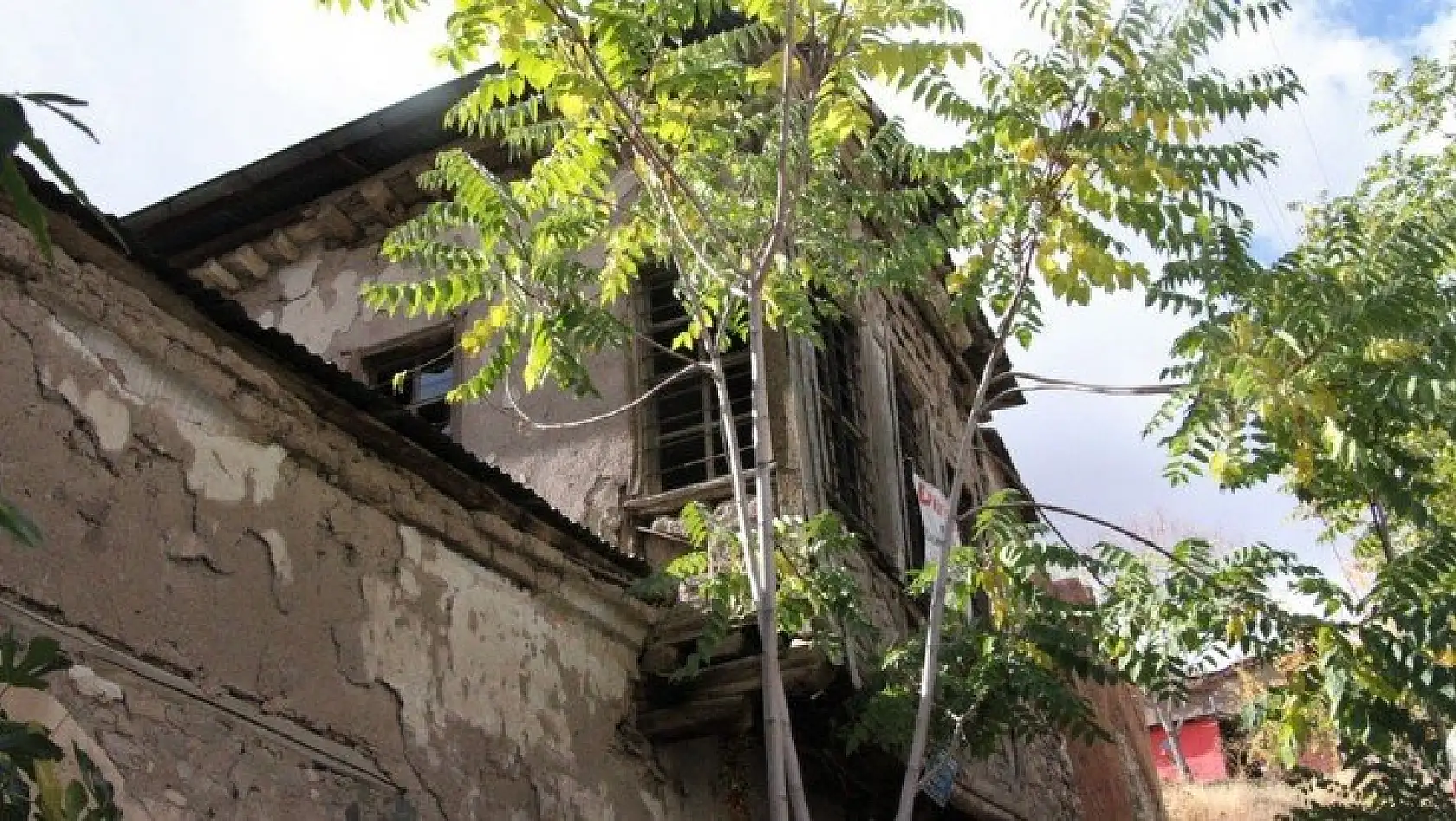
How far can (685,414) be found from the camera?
789cm

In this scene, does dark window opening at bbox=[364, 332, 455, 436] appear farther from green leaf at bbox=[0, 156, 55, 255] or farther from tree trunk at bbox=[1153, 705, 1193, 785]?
tree trunk at bbox=[1153, 705, 1193, 785]

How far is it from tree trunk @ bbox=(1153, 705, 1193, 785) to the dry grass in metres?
2.77

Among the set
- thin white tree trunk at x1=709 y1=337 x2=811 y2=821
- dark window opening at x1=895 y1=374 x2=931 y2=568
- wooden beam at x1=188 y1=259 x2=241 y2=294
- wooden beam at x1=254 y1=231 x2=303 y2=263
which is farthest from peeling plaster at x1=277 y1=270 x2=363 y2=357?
thin white tree trunk at x1=709 y1=337 x2=811 y2=821

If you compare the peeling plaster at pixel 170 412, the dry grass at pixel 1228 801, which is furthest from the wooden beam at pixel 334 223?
the dry grass at pixel 1228 801

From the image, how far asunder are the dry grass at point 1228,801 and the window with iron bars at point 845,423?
49.0ft

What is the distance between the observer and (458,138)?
908 cm

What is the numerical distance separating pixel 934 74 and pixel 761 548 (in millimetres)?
2090

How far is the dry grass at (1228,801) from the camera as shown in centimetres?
2234

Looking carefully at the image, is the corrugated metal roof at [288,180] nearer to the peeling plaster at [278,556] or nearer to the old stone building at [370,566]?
the old stone building at [370,566]

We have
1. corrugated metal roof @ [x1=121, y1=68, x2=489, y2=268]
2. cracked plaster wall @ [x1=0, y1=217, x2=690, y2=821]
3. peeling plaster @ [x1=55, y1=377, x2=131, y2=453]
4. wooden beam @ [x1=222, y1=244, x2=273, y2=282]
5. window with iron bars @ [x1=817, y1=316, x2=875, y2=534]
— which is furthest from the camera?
wooden beam @ [x1=222, y1=244, x2=273, y2=282]

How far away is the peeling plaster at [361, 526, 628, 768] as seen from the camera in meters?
5.25

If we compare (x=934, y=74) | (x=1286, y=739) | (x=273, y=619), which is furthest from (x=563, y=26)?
(x=1286, y=739)

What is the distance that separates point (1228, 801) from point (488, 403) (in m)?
18.7

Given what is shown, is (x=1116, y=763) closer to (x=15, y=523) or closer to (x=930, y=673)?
(x=930, y=673)
